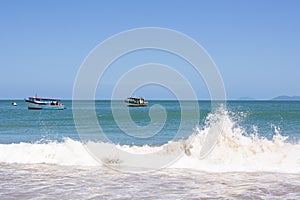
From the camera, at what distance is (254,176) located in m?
10.0

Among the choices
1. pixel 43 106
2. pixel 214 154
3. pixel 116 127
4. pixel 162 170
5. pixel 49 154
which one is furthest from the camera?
pixel 43 106

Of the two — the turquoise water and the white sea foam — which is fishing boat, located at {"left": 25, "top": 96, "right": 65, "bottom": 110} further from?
the white sea foam

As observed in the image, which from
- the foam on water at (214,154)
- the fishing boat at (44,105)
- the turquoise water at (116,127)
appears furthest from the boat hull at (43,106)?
the foam on water at (214,154)

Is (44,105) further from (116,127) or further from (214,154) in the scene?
(214,154)

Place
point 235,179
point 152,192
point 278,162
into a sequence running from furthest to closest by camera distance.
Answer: point 278,162, point 235,179, point 152,192

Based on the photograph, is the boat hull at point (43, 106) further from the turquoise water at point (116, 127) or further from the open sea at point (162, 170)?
the open sea at point (162, 170)

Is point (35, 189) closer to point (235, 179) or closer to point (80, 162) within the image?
point (80, 162)

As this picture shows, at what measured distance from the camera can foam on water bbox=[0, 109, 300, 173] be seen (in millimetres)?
11594

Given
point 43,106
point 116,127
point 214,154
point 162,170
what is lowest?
point 162,170

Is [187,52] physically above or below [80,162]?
above

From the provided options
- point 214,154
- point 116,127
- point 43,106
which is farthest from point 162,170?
point 43,106

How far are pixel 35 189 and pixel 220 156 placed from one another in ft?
20.1

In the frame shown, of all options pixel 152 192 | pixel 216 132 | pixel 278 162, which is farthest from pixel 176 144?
pixel 152 192

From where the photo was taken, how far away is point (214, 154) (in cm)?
1262
